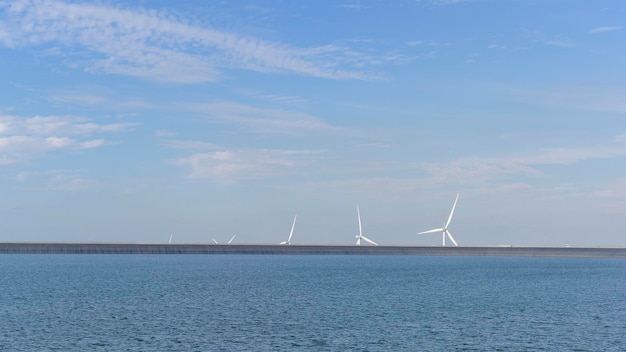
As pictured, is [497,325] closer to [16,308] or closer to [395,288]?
[395,288]

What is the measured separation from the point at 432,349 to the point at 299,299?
3689 cm

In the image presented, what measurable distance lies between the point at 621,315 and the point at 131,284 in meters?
72.1

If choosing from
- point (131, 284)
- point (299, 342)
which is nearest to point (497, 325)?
point (299, 342)

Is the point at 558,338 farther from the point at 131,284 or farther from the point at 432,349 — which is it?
the point at 131,284

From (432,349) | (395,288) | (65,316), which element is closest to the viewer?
(432,349)

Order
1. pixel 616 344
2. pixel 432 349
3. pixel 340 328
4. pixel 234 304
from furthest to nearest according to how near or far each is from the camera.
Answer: pixel 234 304
pixel 340 328
pixel 616 344
pixel 432 349

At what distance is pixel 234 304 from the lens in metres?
79.6

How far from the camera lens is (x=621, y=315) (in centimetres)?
7450

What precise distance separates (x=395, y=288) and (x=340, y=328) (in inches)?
1884

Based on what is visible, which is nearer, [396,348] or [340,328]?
[396,348]

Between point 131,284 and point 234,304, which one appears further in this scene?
point 131,284

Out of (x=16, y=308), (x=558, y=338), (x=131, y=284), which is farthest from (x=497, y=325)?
(x=131, y=284)

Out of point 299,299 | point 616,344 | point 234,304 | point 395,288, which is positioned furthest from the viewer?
point 395,288

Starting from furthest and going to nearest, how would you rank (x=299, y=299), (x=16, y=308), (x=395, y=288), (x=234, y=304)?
(x=395, y=288) → (x=299, y=299) → (x=234, y=304) → (x=16, y=308)
